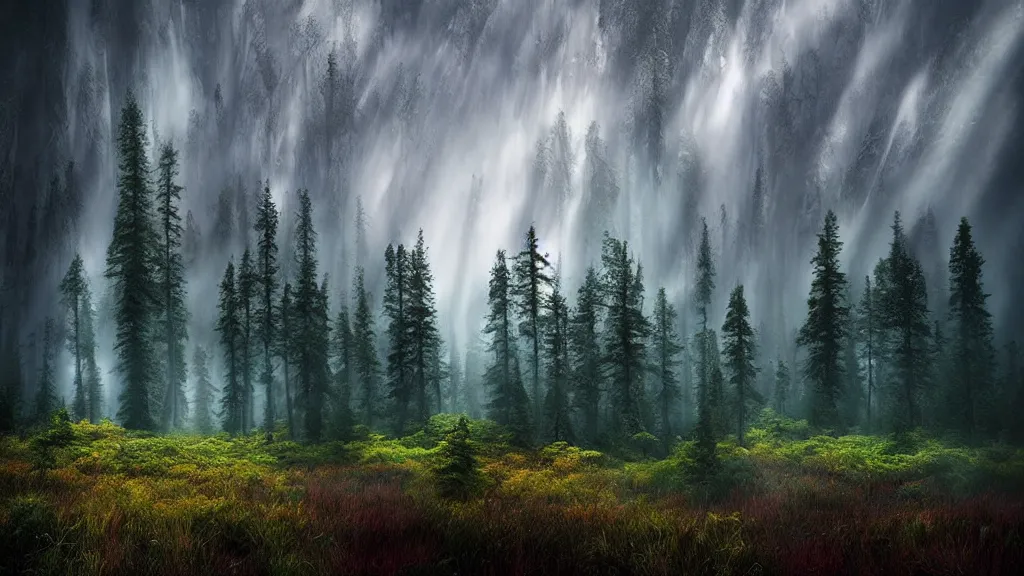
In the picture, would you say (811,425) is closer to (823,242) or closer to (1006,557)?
(823,242)

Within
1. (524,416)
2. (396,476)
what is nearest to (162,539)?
(396,476)

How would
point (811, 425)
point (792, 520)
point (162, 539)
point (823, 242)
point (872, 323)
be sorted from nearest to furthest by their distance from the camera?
Answer: point (162, 539), point (792, 520), point (823, 242), point (811, 425), point (872, 323)

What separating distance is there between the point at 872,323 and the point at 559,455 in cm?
4387

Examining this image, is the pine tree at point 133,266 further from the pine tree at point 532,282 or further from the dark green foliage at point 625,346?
the dark green foliage at point 625,346

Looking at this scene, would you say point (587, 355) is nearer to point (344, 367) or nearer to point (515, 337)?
point (515, 337)

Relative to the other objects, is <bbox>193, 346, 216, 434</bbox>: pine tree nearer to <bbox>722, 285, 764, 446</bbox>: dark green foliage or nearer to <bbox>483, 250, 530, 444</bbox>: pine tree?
<bbox>483, 250, 530, 444</bbox>: pine tree

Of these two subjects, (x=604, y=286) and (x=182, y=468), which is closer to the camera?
(x=182, y=468)

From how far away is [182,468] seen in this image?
47.0 feet

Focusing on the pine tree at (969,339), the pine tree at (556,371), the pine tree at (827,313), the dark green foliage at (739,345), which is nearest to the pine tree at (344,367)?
the pine tree at (556,371)

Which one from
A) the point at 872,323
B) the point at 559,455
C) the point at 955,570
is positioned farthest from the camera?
the point at 872,323

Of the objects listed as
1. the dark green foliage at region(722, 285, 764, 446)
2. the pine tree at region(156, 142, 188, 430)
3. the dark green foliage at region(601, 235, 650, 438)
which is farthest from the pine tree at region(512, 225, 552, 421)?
the pine tree at region(156, 142, 188, 430)

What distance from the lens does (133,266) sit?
28562 millimetres

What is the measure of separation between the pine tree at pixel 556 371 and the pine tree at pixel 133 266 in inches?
963

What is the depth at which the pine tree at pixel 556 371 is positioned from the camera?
104 feet
